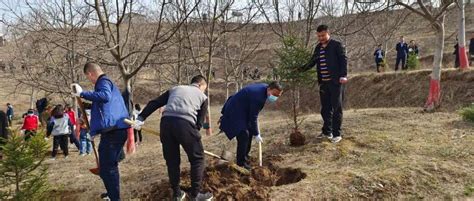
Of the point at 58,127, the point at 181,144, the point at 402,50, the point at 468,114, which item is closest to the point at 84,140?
the point at 58,127

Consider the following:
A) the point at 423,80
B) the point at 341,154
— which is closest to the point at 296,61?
the point at 341,154

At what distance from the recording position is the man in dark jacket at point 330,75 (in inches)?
289

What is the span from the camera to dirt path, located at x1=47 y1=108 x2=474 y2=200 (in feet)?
19.1

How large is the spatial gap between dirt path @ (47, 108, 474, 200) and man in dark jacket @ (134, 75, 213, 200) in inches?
18.7

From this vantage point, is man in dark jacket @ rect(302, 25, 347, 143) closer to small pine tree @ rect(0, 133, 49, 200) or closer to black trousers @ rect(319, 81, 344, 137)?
black trousers @ rect(319, 81, 344, 137)

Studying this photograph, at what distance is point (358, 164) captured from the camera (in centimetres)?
663

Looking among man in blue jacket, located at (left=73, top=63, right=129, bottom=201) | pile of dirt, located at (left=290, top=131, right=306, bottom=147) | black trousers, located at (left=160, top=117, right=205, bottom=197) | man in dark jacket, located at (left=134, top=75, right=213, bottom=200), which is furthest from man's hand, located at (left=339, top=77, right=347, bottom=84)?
man in blue jacket, located at (left=73, top=63, right=129, bottom=201)

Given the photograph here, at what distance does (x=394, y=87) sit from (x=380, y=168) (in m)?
13.7

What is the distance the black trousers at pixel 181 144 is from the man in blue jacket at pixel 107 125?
514 millimetres

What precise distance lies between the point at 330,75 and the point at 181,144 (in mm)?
3115

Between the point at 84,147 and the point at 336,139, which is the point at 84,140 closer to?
the point at 84,147

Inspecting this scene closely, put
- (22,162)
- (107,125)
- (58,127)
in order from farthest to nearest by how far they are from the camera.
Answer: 1. (58,127)
2. (107,125)
3. (22,162)

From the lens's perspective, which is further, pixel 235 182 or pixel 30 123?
pixel 30 123

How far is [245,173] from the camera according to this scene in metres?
6.34
